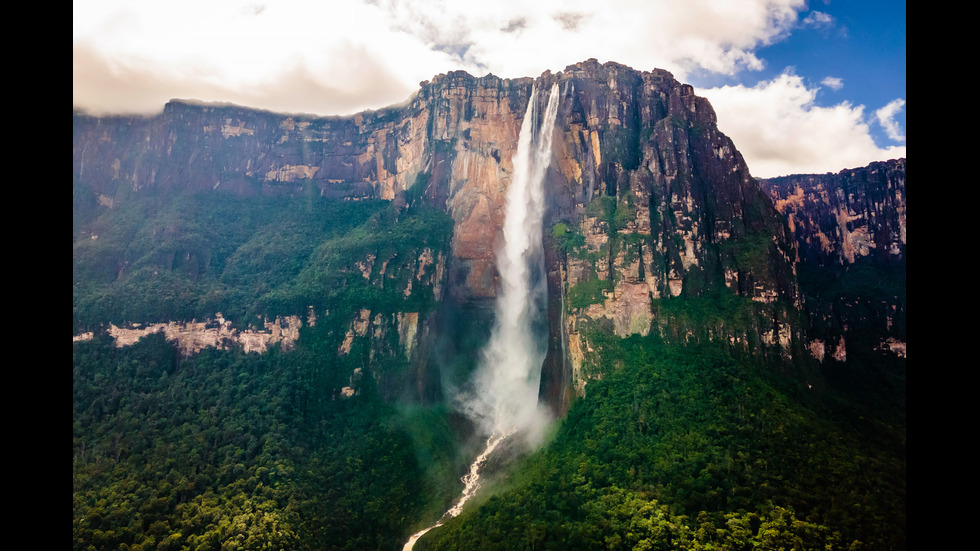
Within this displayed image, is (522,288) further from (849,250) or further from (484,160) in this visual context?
(849,250)

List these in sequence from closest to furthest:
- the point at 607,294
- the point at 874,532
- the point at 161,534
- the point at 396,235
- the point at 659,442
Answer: the point at 874,532
the point at 161,534
the point at 659,442
the point at 607,294
the point at 396,235

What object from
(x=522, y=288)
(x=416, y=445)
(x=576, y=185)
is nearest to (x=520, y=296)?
(x=522, y=288)

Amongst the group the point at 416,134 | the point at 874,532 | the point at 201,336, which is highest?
the point at 416,134

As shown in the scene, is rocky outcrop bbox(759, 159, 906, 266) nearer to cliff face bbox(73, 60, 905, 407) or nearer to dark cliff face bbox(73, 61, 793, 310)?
cliff face bbox(73, 60, 905, 407)

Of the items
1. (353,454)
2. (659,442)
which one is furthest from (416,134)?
(659,442)

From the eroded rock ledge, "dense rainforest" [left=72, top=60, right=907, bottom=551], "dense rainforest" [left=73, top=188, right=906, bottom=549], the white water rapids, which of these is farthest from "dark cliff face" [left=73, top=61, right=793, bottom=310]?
the eroded rock ledge

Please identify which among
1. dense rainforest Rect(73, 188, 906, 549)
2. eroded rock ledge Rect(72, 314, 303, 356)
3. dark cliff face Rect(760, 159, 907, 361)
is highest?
Result: dark cliff face Rect(760, 159, 907, 361)

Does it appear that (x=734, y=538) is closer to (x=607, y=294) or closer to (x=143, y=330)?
(x=607, y=294)

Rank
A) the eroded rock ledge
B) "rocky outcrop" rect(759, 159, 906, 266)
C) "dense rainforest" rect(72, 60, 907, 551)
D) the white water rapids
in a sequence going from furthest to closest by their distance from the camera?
"rocky outcrop" rect(759, 159, 906, 266), the white water rapids, the eroded rock ledge, "dense rainforest" rect(72, 60, 907, 551)
